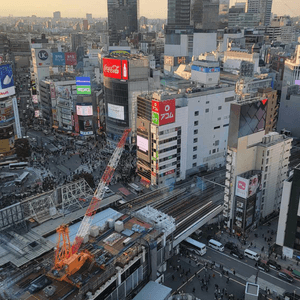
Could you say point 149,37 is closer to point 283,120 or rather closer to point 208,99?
point 283,120

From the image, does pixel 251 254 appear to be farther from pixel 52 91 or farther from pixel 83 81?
pixel 52 91

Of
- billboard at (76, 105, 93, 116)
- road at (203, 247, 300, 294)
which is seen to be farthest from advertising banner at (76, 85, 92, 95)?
road at (203, 247, 300, 294)

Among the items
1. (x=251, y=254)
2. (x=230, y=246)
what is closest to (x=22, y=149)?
(x=230, y=246)

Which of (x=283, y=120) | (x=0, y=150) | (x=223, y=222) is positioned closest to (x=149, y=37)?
(x=283, y=120)

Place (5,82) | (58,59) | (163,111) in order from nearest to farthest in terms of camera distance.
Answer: (163,111) → (5,82) → (58,59)

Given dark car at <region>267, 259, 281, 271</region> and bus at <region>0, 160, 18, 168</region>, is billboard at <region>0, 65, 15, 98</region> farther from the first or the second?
dark car at <region>267, 259, 281, 271</region>
